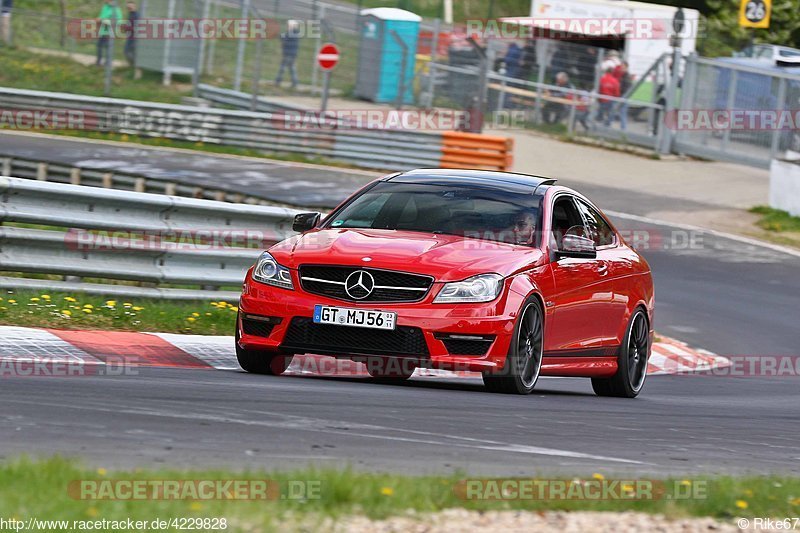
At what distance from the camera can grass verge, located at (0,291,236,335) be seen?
34.2ft

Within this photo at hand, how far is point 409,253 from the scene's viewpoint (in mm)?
8867

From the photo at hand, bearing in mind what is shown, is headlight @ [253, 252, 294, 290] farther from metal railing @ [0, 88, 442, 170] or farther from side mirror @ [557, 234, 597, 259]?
metal railing @ [0, 88, 442, 170]

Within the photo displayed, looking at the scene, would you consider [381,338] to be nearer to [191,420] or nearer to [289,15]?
[191,420]

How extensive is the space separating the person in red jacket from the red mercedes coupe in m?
23.5

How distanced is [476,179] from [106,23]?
993 inches

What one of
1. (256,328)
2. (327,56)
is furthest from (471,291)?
(327,56)

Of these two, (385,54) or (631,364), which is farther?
(385,54)

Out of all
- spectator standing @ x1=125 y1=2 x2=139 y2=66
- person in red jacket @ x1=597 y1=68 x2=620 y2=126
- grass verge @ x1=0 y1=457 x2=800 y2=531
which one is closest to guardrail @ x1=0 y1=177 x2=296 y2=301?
grass verge @ x1=0 y1=457 x2=800 y2=531

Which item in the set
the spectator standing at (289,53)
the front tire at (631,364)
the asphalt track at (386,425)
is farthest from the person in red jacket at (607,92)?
the front tire at (631,364)

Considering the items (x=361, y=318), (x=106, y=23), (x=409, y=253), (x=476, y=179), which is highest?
(x=106, y=23)

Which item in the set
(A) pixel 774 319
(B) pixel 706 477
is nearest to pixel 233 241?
(B) pixel 706 477

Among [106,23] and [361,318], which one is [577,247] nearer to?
[361,318]

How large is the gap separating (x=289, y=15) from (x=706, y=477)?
96.4 ft

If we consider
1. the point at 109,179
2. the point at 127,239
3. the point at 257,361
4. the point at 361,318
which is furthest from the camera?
the point at 109,179
